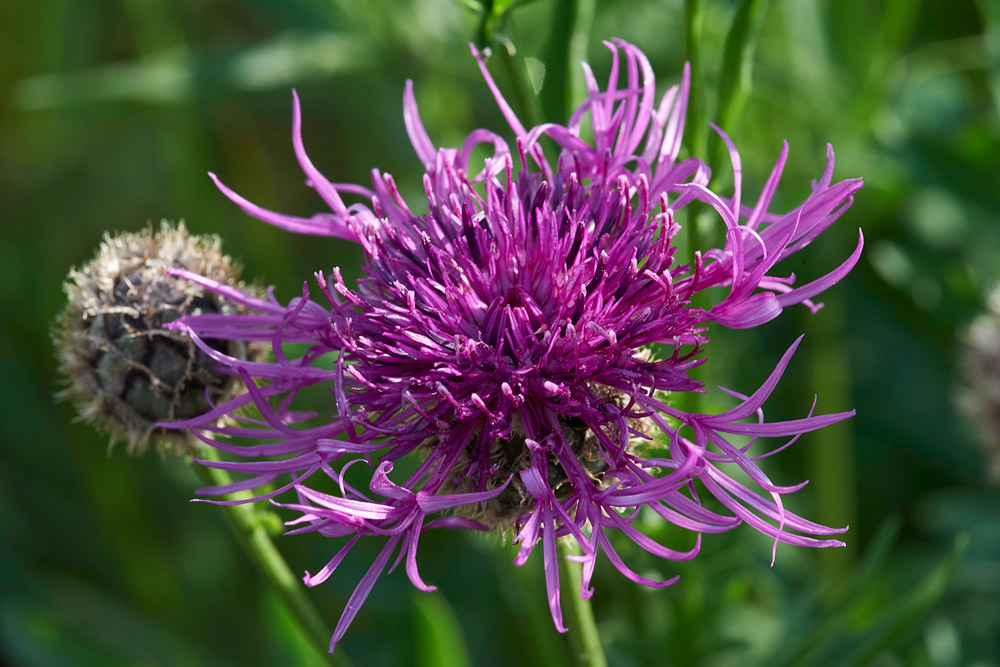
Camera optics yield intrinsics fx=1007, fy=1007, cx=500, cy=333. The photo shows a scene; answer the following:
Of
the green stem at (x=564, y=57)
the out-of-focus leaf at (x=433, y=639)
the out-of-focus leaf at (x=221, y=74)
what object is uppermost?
the out-of-focus leaf at (x=221, y=74)

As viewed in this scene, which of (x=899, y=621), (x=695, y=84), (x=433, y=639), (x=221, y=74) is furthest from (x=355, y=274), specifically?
(x=899, y=621)

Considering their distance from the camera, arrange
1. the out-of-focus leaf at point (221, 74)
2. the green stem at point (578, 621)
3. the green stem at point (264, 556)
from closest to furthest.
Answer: the green stem at point (578, 621) < the green stem at point (264, 556) < the out-of-focus leaf at point (221, 74)

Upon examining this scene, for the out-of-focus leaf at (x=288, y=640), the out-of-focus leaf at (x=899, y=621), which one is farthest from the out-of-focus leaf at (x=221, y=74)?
the out-of-focus leaf at (x=899, y=621)

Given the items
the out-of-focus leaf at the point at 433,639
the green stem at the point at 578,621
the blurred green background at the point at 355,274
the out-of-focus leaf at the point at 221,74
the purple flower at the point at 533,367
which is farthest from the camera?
the out-of-focus leaf at the point at 221,74

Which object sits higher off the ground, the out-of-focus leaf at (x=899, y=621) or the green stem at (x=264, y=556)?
the green stem at (x=264, y=556)

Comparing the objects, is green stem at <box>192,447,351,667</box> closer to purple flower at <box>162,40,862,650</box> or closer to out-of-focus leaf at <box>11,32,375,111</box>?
purple flower at <box>162,40,862,650</box>

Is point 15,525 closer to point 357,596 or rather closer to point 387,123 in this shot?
point 387,123

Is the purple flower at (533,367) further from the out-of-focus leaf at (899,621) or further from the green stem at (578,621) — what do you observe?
the out-of-focus leaf at (899,621)

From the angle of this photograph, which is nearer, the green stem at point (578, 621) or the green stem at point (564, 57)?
the green stem at point (578, 621)
